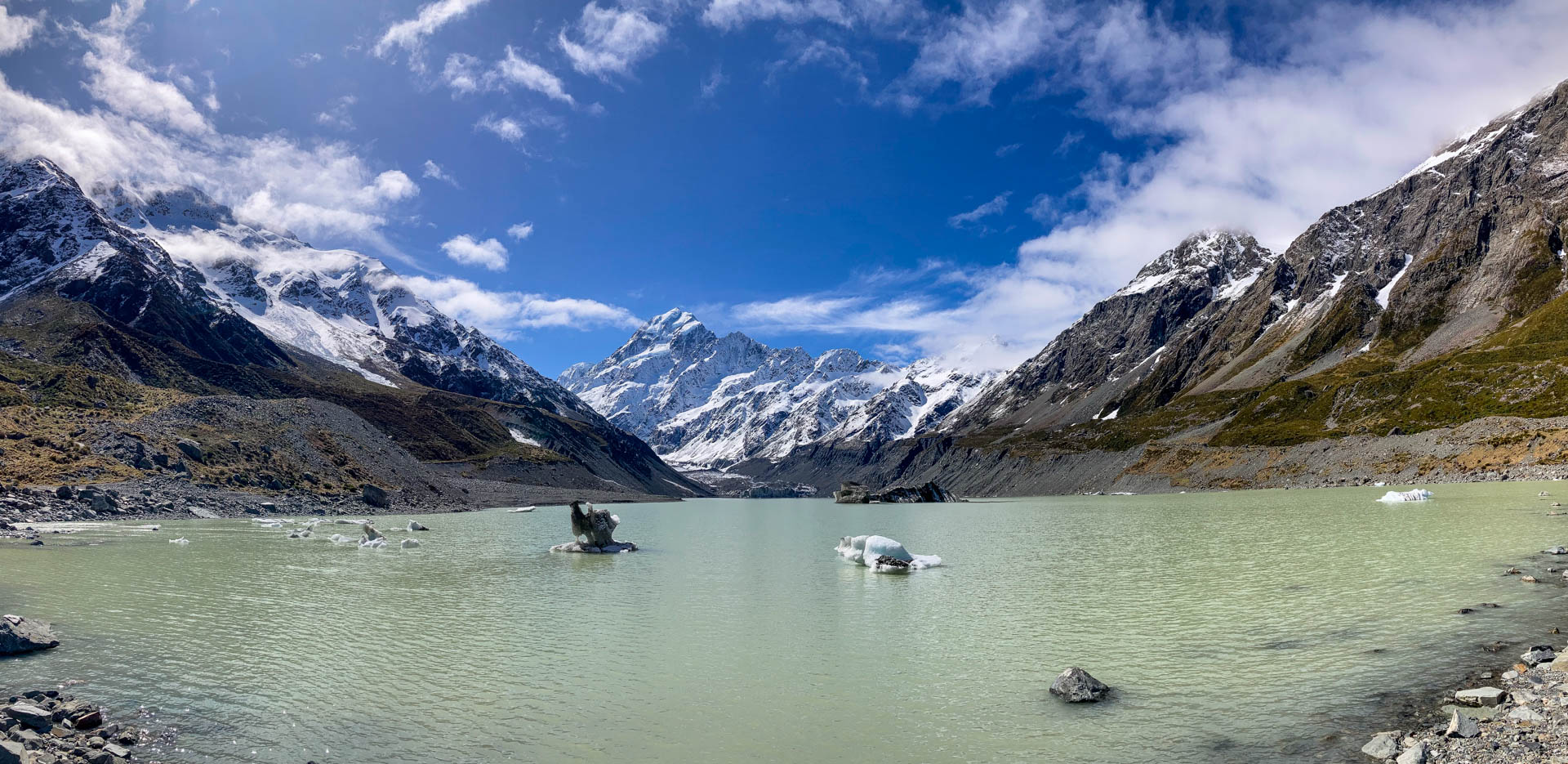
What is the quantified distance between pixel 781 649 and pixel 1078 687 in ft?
35.0

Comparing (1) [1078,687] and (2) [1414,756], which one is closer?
(2) [1414,756]

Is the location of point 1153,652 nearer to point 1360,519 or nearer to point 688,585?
point 688,585

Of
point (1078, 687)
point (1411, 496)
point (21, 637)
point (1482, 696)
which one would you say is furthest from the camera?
point (1411, 496)

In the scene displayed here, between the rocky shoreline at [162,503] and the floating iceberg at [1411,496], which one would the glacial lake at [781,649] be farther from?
the floating iceberg at [1411,496]

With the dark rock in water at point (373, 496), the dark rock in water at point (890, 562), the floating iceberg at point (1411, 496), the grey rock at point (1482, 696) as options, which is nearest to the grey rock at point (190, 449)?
the dark rock in water at point (373, 496)

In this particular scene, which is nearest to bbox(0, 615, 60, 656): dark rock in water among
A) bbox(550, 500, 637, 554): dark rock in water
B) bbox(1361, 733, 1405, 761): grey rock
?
bbox(1361, 733, 1405, 761): grey rock

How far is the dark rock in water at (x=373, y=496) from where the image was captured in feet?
422

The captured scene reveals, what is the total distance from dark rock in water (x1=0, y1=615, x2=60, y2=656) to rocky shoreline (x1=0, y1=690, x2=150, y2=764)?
6.99 metres

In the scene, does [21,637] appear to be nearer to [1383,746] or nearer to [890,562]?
[1383,746]

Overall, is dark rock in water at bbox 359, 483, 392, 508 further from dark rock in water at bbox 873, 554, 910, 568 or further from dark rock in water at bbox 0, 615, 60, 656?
dark rock in water at bbox 0, 615, 60, 656

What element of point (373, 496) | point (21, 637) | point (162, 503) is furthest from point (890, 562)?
point (373, 496)

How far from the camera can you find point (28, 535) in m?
57.8

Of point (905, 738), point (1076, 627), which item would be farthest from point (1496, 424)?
point (905, 738)

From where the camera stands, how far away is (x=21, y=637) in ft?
82.2
